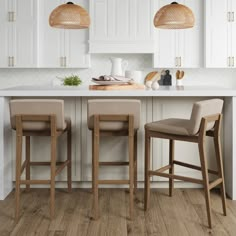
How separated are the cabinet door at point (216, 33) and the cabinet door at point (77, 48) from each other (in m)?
1.67

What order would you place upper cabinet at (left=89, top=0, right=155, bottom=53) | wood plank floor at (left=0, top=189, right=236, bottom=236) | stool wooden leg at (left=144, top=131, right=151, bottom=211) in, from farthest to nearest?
upper cabinet at (left=89, top=0, right=155, bottom=53)
stool wooden leg at (left=144, top=131, right=151, bottom=211)
wood plank floor at (left=0, top=189, right=236, bottom=236)

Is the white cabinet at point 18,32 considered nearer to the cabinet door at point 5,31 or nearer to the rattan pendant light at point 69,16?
the cabinet door at point 5,31

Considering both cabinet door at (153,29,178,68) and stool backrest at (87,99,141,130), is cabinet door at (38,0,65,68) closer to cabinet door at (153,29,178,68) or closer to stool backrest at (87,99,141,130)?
cabinet door at (153,29,178,68)

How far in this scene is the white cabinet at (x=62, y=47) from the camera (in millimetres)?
6371

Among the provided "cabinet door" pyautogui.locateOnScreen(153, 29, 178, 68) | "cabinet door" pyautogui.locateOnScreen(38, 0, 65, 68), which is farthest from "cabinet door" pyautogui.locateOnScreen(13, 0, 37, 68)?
"cabinet door" pyautogui.locateOnScreen(153, 29, 178, 68)

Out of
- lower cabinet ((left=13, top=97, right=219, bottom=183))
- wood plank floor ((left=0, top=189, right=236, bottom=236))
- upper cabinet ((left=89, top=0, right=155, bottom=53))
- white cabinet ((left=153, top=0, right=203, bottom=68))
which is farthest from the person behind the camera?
white cabinet ((left=153, top=0, right=203, bottom=68))

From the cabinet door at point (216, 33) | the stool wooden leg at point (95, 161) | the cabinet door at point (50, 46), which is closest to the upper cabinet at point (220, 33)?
the cabinet door at point (216, 33)

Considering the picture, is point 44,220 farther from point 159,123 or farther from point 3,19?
point 3,19

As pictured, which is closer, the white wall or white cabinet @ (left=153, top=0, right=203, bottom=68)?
white cabinet @ (left=153, top=0, right=203, bottom=68)

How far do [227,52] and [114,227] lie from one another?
383cm

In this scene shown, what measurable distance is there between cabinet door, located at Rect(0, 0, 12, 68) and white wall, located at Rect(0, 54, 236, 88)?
52cm

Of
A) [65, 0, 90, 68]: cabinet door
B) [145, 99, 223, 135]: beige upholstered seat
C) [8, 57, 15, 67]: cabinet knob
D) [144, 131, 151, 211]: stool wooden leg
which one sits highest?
[65, 0, 90, 68]: cabinet door

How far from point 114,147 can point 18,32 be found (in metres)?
2.92

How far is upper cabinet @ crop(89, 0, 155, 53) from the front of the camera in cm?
625
